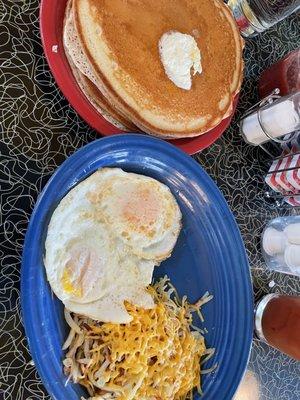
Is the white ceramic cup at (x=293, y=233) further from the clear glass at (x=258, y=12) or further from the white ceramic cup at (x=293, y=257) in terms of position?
the clear glass at (x=258, y=12)

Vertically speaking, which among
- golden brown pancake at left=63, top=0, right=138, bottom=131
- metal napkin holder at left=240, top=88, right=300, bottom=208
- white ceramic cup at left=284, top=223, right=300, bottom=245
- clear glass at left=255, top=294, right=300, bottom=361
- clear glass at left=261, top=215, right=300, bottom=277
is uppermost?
golden brown pancake at left=63, top=0, right=138, bottom=131

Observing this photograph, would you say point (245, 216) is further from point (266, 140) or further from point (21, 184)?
point (21, 184)

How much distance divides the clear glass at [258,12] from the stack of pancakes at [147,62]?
21cm

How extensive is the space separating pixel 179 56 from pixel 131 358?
0.83 meters

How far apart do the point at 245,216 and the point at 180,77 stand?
0.60 m

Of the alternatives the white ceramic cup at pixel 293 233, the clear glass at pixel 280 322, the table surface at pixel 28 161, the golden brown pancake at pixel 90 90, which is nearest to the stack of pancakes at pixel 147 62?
the golden brown pancake at pixel 90 90

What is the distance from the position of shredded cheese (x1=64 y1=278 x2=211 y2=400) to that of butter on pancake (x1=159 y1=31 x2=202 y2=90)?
64 centimetres

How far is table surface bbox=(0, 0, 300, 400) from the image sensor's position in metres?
1.50

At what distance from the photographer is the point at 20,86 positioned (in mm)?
1599

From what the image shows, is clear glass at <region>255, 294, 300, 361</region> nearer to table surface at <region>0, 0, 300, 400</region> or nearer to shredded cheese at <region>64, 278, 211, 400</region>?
table surface at <region>0, 0, 300, 400</region>

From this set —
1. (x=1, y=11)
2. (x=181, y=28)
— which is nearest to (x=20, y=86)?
(x=1, y=11)

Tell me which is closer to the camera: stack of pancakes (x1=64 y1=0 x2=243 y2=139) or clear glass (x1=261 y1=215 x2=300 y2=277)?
stack of pancakes (x1=64 y1=0 x2=243 y2=139)

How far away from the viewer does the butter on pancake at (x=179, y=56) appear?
1587 millimetres

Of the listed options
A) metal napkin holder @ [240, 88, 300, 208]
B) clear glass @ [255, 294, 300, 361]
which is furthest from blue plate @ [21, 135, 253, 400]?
metal napkin holder @ [240, 88, 300, 208]
